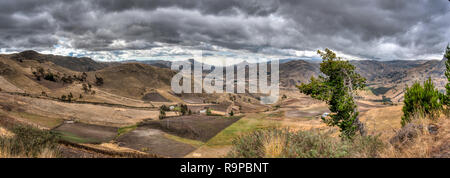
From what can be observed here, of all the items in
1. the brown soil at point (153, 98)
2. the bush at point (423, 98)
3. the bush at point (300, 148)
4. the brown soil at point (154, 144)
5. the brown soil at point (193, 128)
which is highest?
the bush at point (423, 98)

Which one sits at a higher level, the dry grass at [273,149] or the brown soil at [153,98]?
the dry grass at [273,149]

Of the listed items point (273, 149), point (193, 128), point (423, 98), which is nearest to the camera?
point (273, 149)

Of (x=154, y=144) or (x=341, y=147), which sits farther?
(x=154, y=144)

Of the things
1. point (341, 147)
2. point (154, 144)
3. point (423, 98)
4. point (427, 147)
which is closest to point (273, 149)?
point (341, 147)

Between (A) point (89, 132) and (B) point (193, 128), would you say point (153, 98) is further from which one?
(B) point (193, 128)

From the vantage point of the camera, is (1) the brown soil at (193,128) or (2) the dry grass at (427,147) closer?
(2) the dry grass at (427,147)

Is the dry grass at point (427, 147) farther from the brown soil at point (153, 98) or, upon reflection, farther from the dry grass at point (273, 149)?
the brown soil at point (153, 98)

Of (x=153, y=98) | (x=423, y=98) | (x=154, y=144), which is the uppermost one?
(x=423, y=98)

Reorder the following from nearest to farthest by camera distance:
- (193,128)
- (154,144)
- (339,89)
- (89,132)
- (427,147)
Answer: (427,147) → (339,89) → (154,144) → (193,128) → (89,132)

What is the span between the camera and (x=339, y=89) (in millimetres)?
23453

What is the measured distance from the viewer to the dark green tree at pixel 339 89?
74.6 feet

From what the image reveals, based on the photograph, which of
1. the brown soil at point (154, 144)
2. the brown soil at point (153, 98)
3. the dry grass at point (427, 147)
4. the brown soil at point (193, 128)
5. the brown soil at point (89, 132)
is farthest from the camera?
the brown soil at point (153, 98)

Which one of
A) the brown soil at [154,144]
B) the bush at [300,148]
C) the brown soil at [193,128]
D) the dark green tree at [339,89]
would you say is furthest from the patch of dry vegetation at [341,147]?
the brown soil at [193,128]
